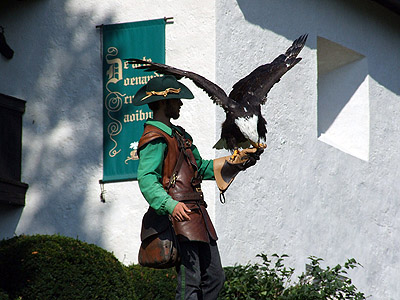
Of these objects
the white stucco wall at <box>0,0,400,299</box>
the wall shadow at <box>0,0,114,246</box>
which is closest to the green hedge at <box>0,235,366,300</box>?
the white stucco wall at <box>0,0,400,299</box>

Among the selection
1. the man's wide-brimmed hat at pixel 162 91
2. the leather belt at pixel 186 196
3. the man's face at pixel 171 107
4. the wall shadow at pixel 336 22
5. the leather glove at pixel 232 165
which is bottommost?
the leather belt at pixel 186 196

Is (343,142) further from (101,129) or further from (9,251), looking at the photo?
(9,251)

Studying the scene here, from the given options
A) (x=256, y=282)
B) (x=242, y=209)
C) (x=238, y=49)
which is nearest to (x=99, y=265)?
(x=256, y=282)

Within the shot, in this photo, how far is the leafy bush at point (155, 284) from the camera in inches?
360

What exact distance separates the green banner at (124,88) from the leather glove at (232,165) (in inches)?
156

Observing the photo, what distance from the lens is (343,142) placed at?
13164 mm

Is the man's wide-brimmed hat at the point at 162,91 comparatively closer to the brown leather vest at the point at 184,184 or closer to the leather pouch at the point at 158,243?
the brown leather vest at the point at 184,184

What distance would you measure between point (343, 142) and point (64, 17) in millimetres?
4267

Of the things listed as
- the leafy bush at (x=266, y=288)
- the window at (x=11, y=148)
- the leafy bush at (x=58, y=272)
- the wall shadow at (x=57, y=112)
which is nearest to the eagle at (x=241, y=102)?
the leafy bush at (x=58, y=272)

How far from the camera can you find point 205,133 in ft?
33.6

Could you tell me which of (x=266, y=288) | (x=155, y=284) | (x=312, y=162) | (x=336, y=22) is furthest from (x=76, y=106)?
(x=336, y=22)

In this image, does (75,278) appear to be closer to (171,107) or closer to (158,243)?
(158,243)

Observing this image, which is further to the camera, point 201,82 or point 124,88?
point 124,88

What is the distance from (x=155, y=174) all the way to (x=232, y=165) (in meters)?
0.60
